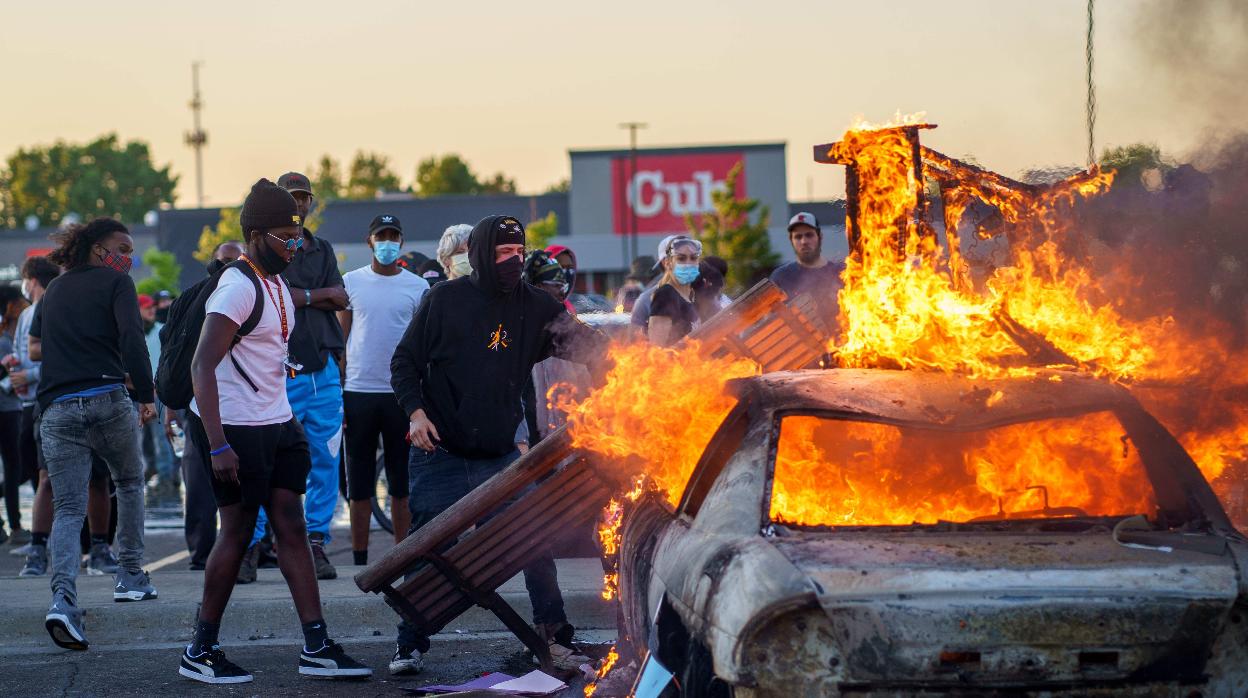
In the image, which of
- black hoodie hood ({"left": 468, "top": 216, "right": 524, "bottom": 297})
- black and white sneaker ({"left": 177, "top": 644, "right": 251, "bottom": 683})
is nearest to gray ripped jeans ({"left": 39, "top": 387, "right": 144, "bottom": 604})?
black and white sneaker ({"left": 177, "top": 644, "right": 251, "bottom": 683})

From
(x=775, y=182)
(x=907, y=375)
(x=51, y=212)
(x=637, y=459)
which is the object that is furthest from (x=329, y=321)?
(x=51, y=212)

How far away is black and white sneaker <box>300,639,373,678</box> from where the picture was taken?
6.33 meters

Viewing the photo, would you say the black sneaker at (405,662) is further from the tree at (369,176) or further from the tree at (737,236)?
the tree at (369,176)

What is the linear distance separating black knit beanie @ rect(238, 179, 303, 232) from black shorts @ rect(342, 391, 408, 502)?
235 centimetres

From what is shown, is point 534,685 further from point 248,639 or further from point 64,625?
point 64,625

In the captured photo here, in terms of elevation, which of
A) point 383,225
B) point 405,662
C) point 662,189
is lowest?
point 405,662

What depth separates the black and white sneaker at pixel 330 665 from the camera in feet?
20.8

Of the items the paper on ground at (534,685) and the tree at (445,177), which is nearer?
the paper on ground at (534,685)

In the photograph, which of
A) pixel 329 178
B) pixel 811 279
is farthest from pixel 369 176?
pixel 811 279

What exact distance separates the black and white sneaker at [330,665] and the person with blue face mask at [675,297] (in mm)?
3163

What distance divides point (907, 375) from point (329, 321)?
15.2 ft

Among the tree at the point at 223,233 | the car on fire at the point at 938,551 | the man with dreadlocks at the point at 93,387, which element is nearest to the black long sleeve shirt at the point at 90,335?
the man with dreadlocks at the point at 93,387

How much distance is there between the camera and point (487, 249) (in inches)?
256

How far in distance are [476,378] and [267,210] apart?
3.77 ft
